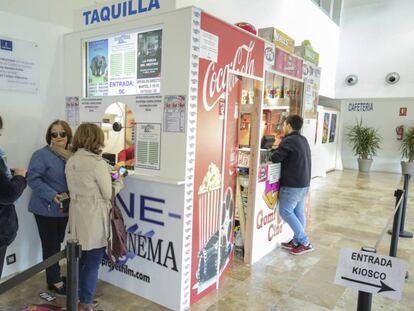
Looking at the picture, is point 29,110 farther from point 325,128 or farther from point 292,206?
point 325,128

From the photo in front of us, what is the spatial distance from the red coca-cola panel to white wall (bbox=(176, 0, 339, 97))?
1.71 metres

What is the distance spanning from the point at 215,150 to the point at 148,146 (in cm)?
55

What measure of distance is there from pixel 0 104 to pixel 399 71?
9.92 metres

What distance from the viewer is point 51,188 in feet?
8.27

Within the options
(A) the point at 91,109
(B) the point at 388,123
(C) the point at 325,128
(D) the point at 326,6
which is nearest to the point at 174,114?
(A) the point at 91,109

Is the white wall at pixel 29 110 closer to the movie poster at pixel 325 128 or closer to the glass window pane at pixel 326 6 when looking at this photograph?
the glass window pane at pixel 326 6

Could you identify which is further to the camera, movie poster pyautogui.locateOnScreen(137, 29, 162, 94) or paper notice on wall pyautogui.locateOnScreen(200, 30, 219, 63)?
movie poster pyautogui.locateOnScreen(137, 29, 162, 94)

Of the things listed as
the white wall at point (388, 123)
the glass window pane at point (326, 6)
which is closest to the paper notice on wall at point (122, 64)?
the glass window pane at point (326, 6)

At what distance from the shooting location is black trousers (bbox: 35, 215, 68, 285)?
2.67 m

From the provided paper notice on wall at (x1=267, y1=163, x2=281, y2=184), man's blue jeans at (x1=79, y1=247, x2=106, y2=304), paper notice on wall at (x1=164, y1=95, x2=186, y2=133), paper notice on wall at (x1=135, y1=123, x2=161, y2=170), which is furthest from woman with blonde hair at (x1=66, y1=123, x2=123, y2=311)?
paper notice on wall at (x1=267, y1=163, x2=281, y2=184)

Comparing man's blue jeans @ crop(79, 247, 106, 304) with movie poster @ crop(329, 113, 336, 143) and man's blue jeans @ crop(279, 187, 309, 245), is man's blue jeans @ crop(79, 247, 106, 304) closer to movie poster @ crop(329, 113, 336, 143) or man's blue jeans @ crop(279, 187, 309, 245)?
man's blue jeans @ crop(279, 187, 309, 245)

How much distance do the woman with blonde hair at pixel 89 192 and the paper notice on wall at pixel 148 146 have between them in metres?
0.37

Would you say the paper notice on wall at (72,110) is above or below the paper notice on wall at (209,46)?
below

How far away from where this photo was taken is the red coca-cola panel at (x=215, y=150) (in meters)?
2.60
